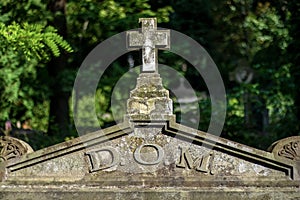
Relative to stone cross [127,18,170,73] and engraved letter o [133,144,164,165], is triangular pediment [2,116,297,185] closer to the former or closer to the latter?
engraved letter o [133,144,164,165]

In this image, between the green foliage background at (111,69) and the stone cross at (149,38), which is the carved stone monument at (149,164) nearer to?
the stone cross at (149,38)

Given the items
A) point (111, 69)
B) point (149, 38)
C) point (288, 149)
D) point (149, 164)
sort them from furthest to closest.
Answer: point (111, 69), point (149, 38), point (149, 164), point (288, 149)

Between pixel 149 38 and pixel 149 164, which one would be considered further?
pixel 149 38

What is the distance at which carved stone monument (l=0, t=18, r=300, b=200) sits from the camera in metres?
→ 7.16

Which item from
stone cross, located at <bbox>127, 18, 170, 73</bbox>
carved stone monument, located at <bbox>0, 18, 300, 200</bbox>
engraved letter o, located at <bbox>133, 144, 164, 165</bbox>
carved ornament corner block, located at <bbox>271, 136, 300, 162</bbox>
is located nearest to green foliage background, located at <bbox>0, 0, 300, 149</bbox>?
stone cross, located at <bbox>127, 18, 170, 73</bbox>

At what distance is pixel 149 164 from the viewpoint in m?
7.32

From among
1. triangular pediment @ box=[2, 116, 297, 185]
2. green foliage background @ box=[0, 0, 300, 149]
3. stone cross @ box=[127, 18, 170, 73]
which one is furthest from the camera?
green foliage background @ box=[0, 0, 300, 149]

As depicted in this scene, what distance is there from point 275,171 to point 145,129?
1821 mm

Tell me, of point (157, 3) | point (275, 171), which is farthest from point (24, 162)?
point (157, 3)

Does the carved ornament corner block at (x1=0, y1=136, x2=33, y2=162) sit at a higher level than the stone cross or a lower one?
lower

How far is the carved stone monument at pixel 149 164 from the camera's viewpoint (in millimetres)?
7160

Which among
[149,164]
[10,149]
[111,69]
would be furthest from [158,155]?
[111,69]

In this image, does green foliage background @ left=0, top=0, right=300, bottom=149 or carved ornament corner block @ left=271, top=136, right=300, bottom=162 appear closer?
carved ornament corner block @ left=271, top=136, right=300, bottom=162

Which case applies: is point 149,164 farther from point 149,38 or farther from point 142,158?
point 149,38
